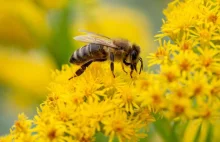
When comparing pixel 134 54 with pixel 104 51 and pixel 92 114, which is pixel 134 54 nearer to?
pixel 104 51

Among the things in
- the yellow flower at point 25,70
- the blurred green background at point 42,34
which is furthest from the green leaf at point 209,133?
the yellow flower at point 25,70

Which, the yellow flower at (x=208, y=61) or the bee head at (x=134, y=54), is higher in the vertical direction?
the bee head at (x=134, y=54)

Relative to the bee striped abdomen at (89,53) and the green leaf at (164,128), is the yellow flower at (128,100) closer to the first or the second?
the green leaf at (164,128)

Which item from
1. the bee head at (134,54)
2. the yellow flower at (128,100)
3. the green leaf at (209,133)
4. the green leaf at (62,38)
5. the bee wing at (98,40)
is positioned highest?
the green leaf at (62,38)

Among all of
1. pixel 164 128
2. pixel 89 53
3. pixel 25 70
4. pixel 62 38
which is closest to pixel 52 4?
pixel 62 38

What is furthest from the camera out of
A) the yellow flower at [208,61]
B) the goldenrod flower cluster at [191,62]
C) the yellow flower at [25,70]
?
the yellow flower at [25,70]

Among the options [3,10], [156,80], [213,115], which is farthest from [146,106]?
[3,10]
